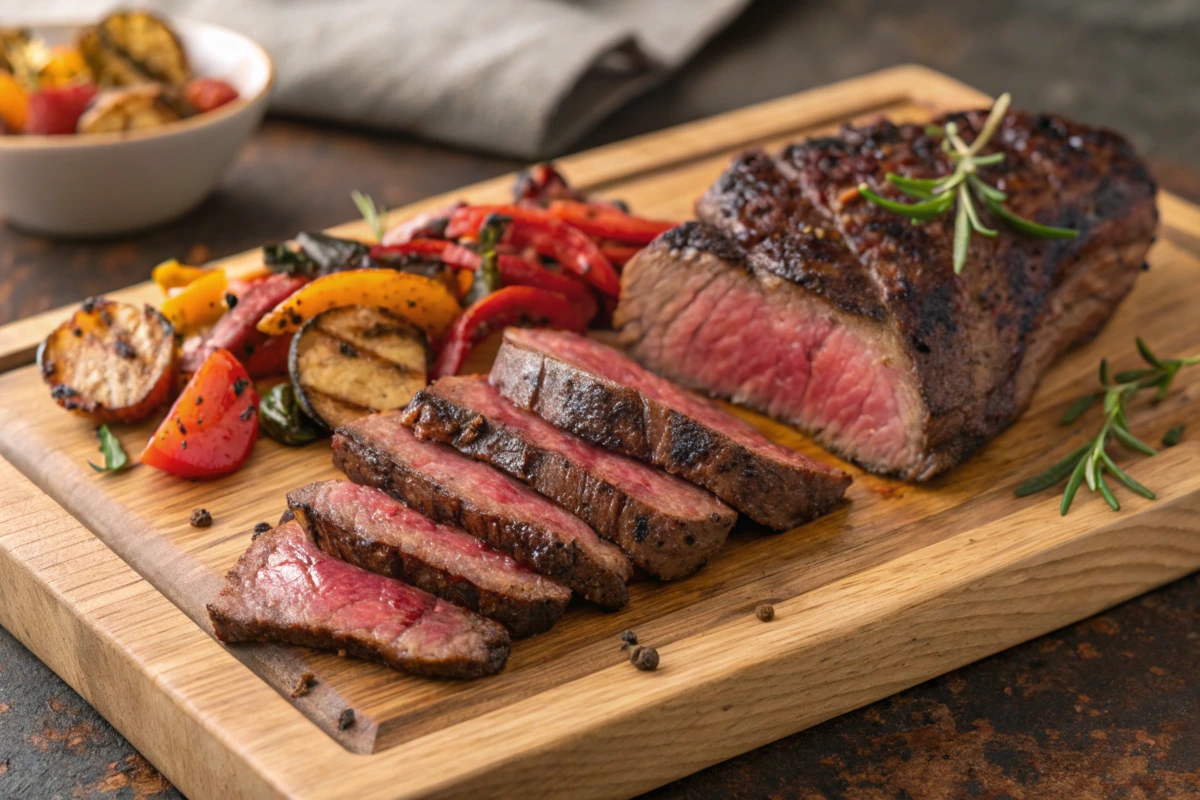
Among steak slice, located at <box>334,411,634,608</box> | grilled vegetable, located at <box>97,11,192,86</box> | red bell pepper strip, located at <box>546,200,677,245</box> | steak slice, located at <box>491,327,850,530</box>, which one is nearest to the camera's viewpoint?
steak slice, located at <box>334,411,634,608</box>

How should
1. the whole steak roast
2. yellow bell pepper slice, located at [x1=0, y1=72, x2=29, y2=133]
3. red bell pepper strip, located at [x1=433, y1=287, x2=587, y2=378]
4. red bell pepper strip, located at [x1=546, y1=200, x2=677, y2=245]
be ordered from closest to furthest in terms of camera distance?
the whole steak roast, red bell pepper strip, located at [x1=433, y1=287, x2=587, y2=378], red bell pepper strip, located at [x1=546, y1=200, x2=677, y2=245], yellow bell pepper slice, located at [x1=0, y1=72, x2=29, y2=133]

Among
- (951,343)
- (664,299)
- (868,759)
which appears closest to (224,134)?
(664,299)

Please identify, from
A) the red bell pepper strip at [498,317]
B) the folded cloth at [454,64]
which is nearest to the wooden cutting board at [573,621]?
the red bell pepper strip at [498,317]

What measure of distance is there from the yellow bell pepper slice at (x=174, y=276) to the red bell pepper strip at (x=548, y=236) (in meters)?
0.95

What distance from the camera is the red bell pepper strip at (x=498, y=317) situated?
4.76 meters

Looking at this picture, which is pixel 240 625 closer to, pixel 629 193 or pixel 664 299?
pixel 664 299

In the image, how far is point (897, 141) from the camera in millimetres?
5137

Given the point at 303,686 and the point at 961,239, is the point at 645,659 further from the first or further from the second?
the point at 961,239

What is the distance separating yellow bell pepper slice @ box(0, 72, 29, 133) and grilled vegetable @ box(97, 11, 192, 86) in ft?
1.76

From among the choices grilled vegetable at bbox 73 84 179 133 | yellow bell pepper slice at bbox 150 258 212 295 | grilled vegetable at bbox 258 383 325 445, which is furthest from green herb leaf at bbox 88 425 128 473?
grilled vegetable at bbox 73 84 179 133

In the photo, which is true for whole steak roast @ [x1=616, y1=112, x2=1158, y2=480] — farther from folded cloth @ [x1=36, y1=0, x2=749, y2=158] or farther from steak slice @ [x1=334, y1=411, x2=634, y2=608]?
folded cloth @ [x1=36, y1=0, x2=749, y2=158]

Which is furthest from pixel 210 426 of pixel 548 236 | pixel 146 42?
pixel 146 42

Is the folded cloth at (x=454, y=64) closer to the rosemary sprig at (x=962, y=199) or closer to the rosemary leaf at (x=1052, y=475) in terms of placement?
the rosemary sprig at (x=962, y=199)

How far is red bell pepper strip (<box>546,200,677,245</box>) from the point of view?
202 inches
